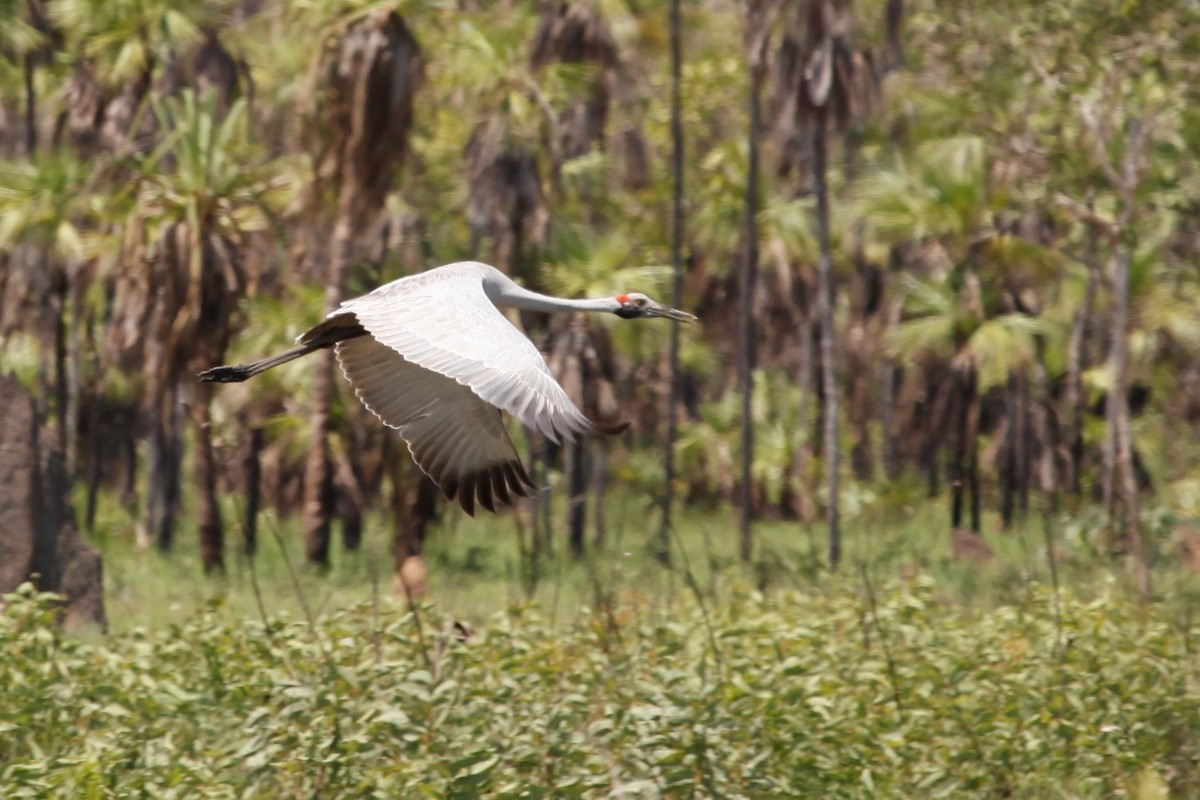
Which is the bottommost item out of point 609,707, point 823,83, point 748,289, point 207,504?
point 207,504

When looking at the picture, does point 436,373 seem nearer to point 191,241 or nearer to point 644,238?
point 191,241

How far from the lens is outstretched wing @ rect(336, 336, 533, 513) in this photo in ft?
25.5

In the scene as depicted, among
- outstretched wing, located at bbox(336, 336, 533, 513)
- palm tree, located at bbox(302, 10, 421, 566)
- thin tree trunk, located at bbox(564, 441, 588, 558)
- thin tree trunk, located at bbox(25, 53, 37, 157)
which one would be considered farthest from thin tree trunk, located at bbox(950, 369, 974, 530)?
outstretched wing, located at bbox(336, 336, 533, 513)

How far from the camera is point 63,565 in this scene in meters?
14.8

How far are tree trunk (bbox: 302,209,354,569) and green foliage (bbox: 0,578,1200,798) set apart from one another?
9.04 meters

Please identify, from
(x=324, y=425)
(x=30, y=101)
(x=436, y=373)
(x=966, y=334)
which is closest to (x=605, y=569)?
(x=324, y=425)

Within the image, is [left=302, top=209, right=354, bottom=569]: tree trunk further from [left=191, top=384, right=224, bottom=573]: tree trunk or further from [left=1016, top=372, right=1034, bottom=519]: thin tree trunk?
[left=1016, top=372, right=1034, bottom=519]: thin tree trunk

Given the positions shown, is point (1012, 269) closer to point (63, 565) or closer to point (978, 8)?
point (978, 8)

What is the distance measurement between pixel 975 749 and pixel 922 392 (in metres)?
22.1

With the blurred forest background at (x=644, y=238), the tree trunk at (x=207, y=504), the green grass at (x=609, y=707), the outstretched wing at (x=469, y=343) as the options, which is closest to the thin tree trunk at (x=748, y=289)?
the blurred forest background at (x=644, y=238)

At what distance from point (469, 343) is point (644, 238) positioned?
25723 millimetres

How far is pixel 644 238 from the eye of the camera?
32.1 m

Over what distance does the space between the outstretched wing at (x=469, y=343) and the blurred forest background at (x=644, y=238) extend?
19.8 ft

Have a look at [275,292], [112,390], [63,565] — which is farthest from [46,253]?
[63,565]
